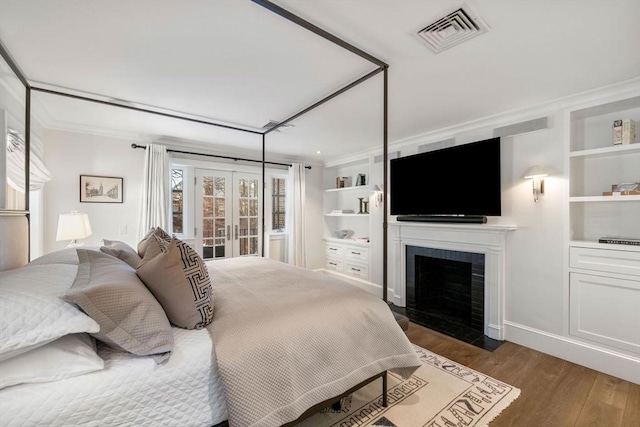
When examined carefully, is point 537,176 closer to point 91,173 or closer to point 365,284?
point 365,284

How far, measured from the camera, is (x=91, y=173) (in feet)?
11.3

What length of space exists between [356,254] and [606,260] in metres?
3.16

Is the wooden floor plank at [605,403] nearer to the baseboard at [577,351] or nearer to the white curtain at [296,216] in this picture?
the baseboard at [577,351]

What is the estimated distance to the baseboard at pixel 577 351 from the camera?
88.9 inches

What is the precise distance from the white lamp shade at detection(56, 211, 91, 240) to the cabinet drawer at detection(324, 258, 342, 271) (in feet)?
12.4

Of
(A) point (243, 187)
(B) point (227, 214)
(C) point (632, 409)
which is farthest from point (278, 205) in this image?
(C) point (632, 409)

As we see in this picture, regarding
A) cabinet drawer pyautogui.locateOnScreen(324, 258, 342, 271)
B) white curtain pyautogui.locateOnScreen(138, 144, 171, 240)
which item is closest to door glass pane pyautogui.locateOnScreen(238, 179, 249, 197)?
white curtain pyautogui.locateOnScreen(138, 144, 171, 240)

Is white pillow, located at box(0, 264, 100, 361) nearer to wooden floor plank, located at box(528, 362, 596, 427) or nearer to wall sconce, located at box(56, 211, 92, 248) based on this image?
wall sconce, located at box(56, 211, 92, 248)

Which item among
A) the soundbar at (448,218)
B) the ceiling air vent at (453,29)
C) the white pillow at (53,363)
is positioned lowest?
the white pillow at (53,363)

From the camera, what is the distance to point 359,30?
5.36ft

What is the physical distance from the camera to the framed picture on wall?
133 inches

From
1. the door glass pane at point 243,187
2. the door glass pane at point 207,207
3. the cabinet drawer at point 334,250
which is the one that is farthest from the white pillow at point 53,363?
the cabinet drawer at point 334,250

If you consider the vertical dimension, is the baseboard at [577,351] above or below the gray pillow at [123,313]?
below

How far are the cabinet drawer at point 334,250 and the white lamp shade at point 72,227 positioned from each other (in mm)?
3740
